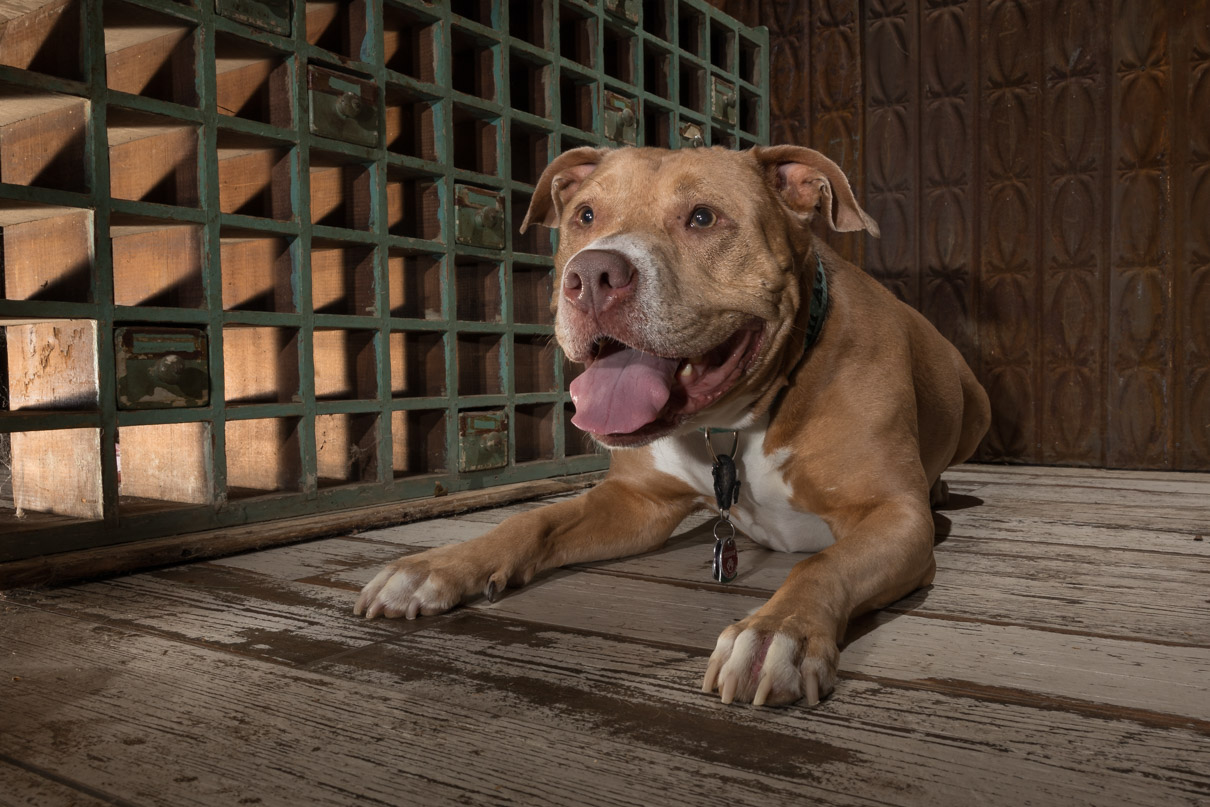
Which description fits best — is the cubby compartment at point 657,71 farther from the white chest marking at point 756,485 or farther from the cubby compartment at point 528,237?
the white chest marking at point 756,485

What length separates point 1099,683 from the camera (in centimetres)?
118

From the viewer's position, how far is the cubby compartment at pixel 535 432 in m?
3.20

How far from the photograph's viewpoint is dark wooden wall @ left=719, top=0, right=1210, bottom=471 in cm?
346

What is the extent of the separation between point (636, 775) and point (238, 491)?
1.87 metres

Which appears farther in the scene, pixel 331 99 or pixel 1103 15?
pixel 1103 15

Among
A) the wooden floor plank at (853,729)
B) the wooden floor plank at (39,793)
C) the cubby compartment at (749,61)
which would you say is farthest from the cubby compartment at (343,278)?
the cubby compartment at (749,61)

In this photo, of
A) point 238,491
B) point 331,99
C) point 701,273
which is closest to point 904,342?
point 701,273

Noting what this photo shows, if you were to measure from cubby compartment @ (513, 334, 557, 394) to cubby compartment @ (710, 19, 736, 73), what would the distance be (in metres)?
1.77

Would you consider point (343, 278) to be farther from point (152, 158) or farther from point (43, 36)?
point (43, 36)

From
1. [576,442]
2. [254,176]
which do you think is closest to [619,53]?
[576,442]

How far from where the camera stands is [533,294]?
10.5ft

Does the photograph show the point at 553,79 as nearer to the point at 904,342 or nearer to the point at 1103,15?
the point at 904,342

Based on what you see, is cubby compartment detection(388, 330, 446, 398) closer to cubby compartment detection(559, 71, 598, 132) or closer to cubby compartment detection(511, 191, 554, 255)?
cubby compartment detection(511, 191, 554, 255)

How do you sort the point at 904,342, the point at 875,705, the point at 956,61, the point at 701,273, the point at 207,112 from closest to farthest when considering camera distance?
the point at 875,705 → the point at 701,273 → the point at 904,342 → the point at 207,112 → the point at 956,61
